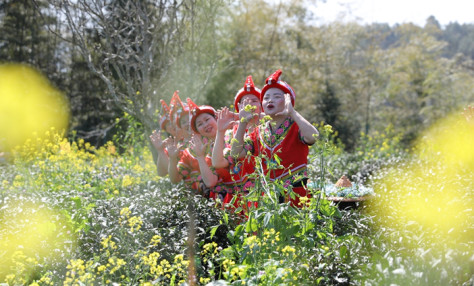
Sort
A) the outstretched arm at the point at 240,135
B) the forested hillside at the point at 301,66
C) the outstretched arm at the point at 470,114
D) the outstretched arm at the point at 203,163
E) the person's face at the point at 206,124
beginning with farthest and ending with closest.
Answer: the forested hillside at the point at 301,66
the outstretched arm at the point at 470,114
the person's face at the point at 206,124
the outstretched arm at the point at 203,163
the outstretched arm at the point at 240,135

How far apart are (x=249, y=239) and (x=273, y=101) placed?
135cm

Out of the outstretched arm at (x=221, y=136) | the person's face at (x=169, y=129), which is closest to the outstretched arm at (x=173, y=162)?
the person's face at (x=169, y=129)

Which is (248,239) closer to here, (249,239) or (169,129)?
(249,239)

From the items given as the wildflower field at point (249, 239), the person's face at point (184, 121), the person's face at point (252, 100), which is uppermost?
the person's face at point (252, 100)

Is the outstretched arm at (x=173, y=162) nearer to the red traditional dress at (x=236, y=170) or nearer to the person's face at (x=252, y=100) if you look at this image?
the red traditional dress at (x=236, y=170)

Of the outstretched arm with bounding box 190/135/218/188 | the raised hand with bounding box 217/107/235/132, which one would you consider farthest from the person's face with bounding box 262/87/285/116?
the outstretched arm with bounding box 190/135/218/188

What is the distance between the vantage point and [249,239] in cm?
239

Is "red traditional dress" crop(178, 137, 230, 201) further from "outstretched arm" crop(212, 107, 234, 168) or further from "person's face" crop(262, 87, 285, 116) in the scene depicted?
"person's face" crop(262, 87, 285, 116)

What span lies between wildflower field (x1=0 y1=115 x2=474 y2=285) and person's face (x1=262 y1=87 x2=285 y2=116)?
396 mm

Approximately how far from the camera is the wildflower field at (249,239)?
7.36 ft

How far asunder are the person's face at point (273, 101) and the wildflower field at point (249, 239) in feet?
1.30

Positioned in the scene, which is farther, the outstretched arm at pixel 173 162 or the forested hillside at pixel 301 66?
the forested hillside at pixel 301 66

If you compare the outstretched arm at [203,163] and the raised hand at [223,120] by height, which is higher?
the raised hand at [223,120]

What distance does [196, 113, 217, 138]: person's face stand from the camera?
4.20m
